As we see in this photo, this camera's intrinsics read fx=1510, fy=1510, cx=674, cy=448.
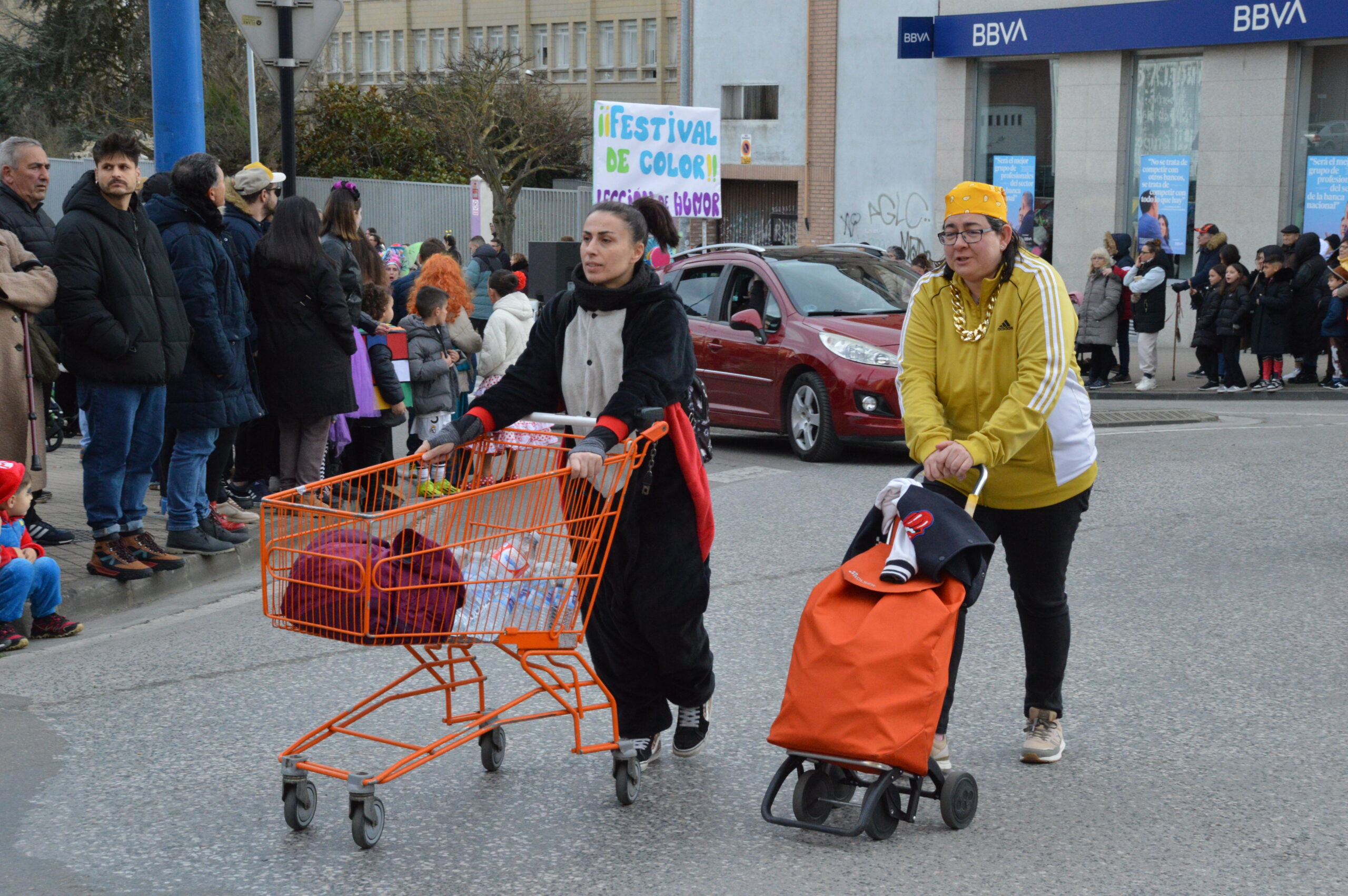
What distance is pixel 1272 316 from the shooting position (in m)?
18.5

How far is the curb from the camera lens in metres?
7.38

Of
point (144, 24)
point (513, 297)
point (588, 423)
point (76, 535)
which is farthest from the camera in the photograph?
point (144, 24)

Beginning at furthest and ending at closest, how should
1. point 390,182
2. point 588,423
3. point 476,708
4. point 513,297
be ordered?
point 390,182 → point 513,297 → point 476,708 → point 588,423

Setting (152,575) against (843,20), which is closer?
(152,575)

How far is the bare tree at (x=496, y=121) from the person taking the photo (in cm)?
3912

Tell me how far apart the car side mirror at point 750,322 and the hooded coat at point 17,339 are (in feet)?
21.0

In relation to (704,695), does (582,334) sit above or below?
above

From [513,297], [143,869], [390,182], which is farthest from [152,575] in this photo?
[390,182]

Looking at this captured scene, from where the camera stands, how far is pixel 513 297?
1216 centimetres

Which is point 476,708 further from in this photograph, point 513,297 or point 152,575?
point 513,297

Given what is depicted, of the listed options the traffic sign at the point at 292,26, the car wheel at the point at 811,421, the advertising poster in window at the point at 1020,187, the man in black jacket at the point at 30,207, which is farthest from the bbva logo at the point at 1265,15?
the man in black jacket at the point at 30,207

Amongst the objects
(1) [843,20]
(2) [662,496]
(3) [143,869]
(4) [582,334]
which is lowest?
(3) [143,869]

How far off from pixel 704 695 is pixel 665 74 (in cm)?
5481

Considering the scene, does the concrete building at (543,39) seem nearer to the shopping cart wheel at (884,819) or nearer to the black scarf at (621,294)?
the black scarf at (621,294)
